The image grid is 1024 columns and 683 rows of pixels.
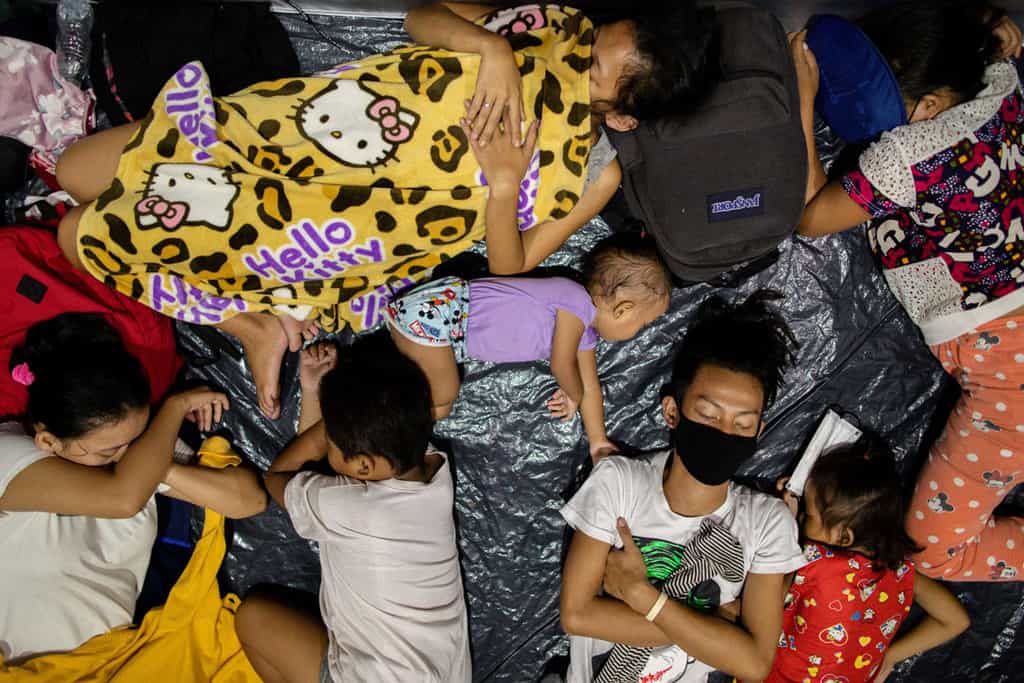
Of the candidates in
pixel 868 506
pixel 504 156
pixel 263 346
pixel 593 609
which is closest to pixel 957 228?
pixel 868 506

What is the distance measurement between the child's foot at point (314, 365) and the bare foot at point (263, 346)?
2.2 inches

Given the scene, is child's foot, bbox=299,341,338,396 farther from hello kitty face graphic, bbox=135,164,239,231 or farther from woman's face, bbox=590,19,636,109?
woman's face, bbox=590,19,636,109

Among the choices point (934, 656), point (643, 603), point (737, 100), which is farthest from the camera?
point (934, 656)

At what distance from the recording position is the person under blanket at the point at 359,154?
153 centimetres

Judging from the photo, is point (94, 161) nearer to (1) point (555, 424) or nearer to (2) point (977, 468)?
(1) point (555, 424)

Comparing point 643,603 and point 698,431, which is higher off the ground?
point 698,431

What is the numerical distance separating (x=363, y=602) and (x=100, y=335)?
0.85m

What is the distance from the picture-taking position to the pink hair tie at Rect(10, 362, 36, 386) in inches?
65.8

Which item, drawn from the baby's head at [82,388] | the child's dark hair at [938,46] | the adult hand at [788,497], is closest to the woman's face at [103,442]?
the baby's head at [82,388]

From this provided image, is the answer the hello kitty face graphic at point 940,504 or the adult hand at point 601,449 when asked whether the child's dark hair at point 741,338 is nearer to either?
the adult hand at point 601,449

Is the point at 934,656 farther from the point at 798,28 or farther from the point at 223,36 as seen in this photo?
the point at 223,36

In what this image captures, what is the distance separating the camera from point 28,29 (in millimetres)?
1759

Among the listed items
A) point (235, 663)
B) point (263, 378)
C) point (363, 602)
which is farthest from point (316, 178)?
point (235, 663)

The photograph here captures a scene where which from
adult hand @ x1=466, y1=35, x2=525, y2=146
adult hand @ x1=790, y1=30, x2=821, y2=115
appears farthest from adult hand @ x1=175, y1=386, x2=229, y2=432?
adult hand @ x1=790, y1=30, x2=821, y2=115
